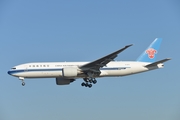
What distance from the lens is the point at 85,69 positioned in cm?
4872

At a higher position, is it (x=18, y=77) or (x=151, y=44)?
(x=151, y=44)

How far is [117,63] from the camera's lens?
50469 mm

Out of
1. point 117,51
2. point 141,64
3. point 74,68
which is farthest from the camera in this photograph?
point 141,64

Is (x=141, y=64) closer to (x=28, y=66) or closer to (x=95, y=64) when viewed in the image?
(x=95, y=64)

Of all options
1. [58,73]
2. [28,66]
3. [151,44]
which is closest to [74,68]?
[58,73]

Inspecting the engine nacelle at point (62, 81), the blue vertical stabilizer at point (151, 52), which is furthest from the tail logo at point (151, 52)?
the engine nacelle at point (62, 81)

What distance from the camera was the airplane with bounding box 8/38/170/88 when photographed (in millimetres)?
48000

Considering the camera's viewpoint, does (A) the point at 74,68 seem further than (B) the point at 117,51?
Yes

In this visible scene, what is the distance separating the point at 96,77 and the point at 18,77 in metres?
9.98

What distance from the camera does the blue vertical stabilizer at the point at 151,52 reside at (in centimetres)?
5378

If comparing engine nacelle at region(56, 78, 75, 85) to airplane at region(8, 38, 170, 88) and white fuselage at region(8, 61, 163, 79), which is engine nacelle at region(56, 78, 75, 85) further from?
white fuselage at region(8, 61, 163, 79)

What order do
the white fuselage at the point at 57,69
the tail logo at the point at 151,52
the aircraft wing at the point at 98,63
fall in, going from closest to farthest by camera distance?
the aircraft wing at the point at 98,63 < the white fuselage at the point at 57,69 < the tail logo at the point at 151,52

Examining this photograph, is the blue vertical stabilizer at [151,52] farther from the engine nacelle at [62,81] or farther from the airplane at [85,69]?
the engine nacelle at [62,81]

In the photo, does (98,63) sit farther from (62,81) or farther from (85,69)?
(62,81)
